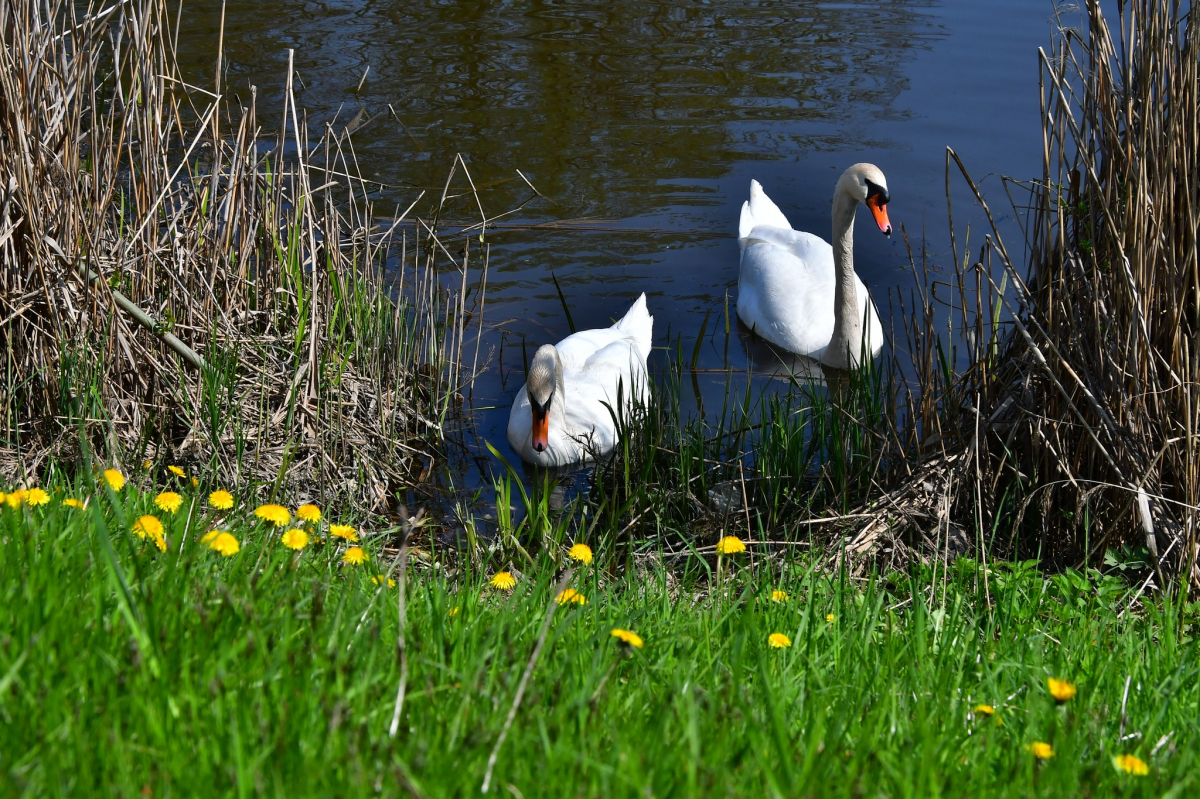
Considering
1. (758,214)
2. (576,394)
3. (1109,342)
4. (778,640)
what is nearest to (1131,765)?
(778,640)

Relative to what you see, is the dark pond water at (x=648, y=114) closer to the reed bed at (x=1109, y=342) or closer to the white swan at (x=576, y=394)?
the white swan at (x=576, y=394)

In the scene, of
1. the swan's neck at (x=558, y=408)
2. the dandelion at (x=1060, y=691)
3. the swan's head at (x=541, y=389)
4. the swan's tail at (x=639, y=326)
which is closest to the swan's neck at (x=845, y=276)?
the swan's tail at (x=639, y=326)

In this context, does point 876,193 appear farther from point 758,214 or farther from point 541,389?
point 541,389

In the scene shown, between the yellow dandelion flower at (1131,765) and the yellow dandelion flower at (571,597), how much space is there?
1230 millimetres

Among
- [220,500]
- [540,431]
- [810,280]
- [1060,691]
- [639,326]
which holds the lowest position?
[540,431]

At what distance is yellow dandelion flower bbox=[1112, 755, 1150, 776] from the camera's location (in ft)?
6.32

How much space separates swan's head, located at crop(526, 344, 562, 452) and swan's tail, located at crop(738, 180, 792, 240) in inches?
122

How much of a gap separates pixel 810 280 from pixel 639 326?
1.42 metres

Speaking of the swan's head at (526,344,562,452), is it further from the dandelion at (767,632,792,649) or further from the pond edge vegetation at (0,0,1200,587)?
the dandelion at (767,632,792,649)

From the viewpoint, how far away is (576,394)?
20.8 feet

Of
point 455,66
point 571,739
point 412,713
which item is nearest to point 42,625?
point 412,713

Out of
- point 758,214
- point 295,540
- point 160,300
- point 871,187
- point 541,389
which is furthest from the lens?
point 758,214

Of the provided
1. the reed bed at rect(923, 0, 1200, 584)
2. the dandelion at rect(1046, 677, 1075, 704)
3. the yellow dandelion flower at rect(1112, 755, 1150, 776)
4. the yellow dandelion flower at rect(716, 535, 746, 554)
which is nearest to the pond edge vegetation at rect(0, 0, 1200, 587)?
the reed bed at rect(923, 0, 1200, 584)

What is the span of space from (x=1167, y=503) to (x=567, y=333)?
4.23 meters
